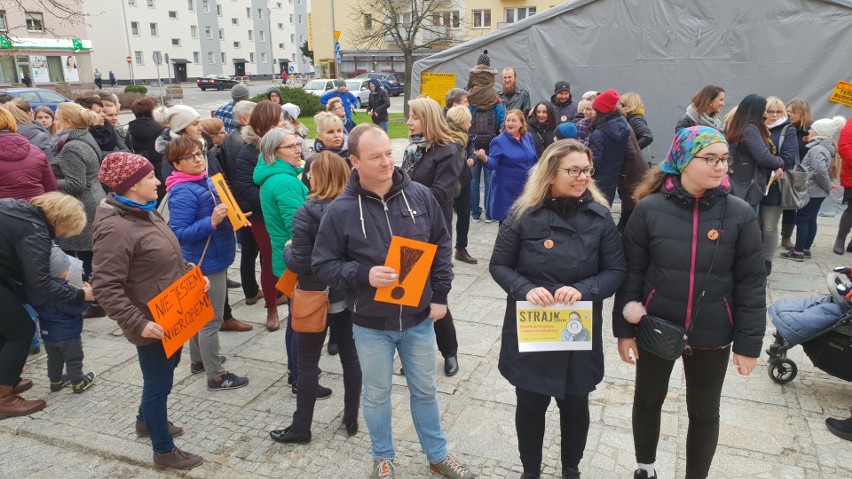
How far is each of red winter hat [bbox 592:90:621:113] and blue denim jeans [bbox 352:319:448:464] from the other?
4082 mm

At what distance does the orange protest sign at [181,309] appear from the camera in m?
3.23

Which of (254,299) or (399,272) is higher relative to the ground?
(399,272)

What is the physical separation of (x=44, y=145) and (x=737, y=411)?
735cm

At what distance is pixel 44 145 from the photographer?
6.51m

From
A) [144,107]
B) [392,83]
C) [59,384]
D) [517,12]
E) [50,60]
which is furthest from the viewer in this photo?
[50,60]

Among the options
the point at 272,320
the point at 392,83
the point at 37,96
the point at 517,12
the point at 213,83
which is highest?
the point at 517,12

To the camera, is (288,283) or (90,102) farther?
(90,102)

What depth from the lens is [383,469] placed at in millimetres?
3215

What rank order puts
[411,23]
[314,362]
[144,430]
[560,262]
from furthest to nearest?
[411,23] → [144,430] → [314,362] → [560,262]

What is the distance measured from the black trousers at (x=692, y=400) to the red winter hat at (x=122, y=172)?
291cm

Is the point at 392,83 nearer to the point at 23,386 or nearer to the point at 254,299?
the point at 254,299

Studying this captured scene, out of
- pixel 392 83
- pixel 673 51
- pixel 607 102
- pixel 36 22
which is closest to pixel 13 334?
pixel 607 102

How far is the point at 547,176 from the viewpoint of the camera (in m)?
2.88

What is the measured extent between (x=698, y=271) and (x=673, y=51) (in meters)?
8.04
